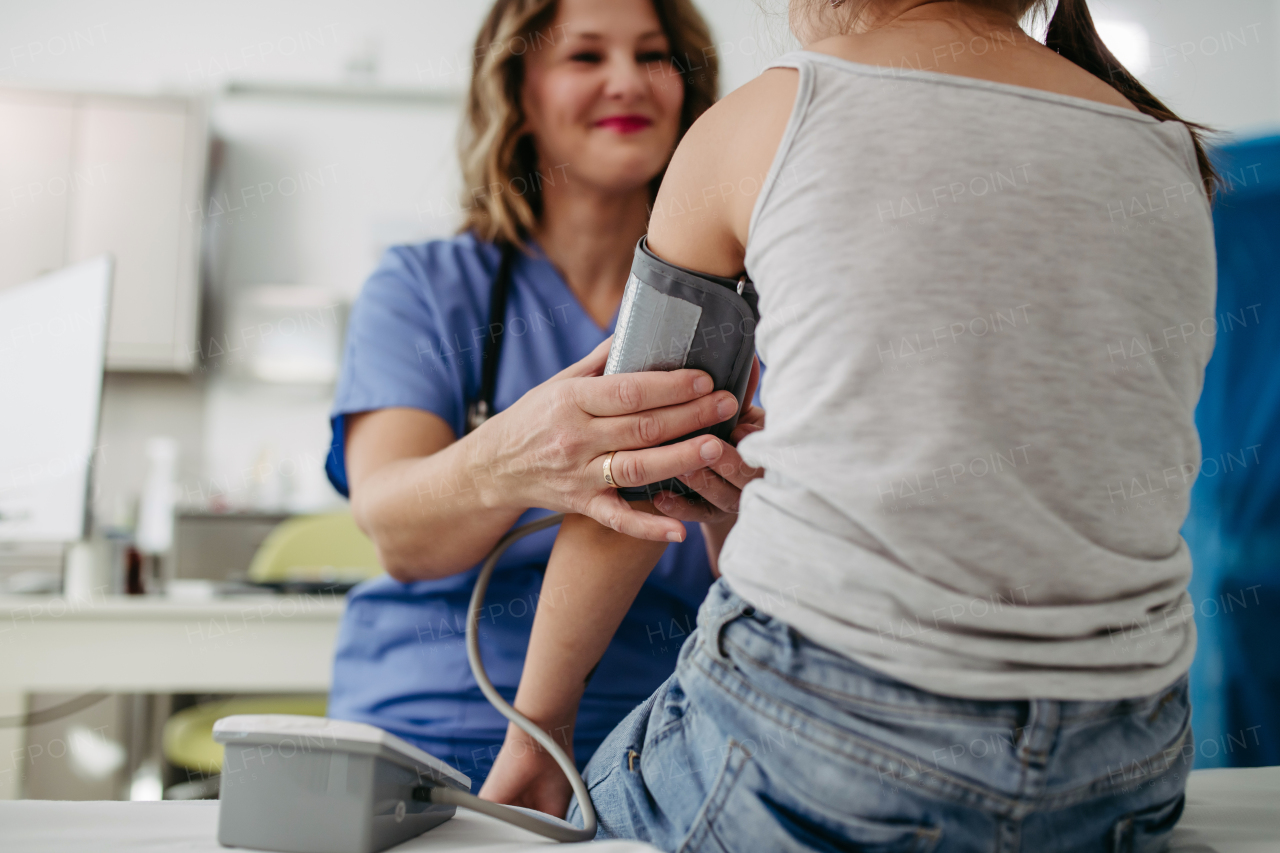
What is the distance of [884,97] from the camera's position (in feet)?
1.61

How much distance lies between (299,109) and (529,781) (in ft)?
12.4

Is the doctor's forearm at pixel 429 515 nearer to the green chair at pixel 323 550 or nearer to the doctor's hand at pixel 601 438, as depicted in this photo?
the doctor's hand at pixel 601 438

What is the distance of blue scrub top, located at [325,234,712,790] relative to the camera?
933mm

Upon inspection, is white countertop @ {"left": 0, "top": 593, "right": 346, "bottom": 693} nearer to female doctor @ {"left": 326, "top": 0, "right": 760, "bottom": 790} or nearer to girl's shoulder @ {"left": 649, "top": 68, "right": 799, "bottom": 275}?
female doctor @ {"left": 326, "top": 0, "right": 760, "bottom": 790}

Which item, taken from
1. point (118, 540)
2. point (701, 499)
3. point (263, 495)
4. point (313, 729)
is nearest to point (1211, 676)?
point (701, 499)

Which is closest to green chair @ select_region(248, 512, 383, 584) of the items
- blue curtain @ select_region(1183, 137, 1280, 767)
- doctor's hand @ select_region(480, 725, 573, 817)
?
doctor's hand @ select_region(480, 725, 573, 817)

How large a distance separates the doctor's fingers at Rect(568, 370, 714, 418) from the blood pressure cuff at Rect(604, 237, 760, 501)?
0.04ft

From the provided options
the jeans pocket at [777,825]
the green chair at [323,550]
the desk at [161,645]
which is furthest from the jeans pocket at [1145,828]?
the green chair at [323,550]

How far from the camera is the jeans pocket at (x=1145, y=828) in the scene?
0.50 m

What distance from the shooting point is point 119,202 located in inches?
131

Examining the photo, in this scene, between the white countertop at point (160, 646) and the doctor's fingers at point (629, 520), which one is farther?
the white countertop at point (160, 646)

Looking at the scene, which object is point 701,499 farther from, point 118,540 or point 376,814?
point 118,540

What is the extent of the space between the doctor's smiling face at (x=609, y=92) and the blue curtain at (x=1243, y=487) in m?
0.65

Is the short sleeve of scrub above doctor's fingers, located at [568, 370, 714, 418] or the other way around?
the other way around
